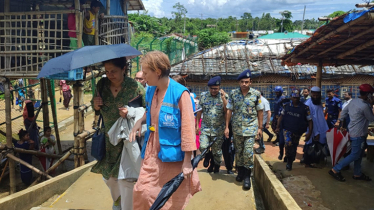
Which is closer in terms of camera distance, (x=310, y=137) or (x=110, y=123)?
(x=110, y=123)

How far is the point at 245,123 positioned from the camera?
15.1 ft

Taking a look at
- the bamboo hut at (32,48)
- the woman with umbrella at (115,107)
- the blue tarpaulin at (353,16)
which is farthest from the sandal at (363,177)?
the bamboo hut at (32,48)

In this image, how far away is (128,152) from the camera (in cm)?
313

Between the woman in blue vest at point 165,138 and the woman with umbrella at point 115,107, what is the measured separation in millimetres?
542

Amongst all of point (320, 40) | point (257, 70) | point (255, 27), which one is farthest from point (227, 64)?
point (255, 27)

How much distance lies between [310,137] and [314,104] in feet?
2.31

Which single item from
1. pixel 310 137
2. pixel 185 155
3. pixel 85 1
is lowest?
pixel 310 137

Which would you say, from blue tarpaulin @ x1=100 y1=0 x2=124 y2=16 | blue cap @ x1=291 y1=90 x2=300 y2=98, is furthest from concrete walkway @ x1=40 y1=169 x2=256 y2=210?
blue tarpaulin @ x1=100 y1=0 x2=124 y2=16

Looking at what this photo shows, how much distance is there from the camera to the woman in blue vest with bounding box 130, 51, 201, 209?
242 cm

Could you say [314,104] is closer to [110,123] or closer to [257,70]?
[110,123]

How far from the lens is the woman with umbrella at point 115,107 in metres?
3.12

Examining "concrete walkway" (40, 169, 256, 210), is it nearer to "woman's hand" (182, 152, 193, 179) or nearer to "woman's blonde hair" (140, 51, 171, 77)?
"woman's hand" (182, 152, 193, 179)

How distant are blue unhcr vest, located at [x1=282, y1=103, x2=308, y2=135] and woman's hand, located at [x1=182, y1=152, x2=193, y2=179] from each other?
153 inches

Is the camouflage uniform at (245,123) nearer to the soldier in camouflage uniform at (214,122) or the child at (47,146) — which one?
the soldier in camouflage uniform at (214,122)
